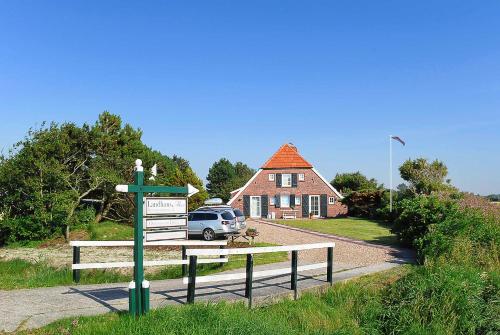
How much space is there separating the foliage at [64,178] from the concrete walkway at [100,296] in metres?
13.3

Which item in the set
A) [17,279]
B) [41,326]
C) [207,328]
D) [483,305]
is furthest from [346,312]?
[17,279]

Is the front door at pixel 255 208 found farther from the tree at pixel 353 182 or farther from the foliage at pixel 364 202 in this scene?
the tree at pixel 353 182

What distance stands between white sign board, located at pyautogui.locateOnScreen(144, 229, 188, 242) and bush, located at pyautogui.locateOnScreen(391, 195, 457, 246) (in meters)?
10.2

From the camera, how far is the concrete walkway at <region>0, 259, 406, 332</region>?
7176mm

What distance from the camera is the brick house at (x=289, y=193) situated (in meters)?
41.5

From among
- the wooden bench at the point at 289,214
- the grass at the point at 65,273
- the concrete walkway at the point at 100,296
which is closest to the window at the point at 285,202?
the wooden bench at the point at 289,214

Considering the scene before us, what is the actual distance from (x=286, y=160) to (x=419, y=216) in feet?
87.7

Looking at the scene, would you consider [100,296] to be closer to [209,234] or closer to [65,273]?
[65,273]

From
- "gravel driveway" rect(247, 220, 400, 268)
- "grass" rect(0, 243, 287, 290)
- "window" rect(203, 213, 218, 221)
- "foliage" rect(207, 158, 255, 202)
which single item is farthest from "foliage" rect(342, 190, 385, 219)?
"foliage" rect(207, 158, 255, 202)

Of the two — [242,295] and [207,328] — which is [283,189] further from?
[207,328]

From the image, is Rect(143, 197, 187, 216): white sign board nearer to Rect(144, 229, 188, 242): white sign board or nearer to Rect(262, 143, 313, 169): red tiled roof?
Rect(144, 229, 188, 242): white sign board

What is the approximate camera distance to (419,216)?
1647 cm

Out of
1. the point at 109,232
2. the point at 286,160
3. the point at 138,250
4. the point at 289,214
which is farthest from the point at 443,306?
the point at 286,160

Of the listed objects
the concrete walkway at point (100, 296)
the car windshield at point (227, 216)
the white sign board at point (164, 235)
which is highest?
the white sign board at point (164, 235)
